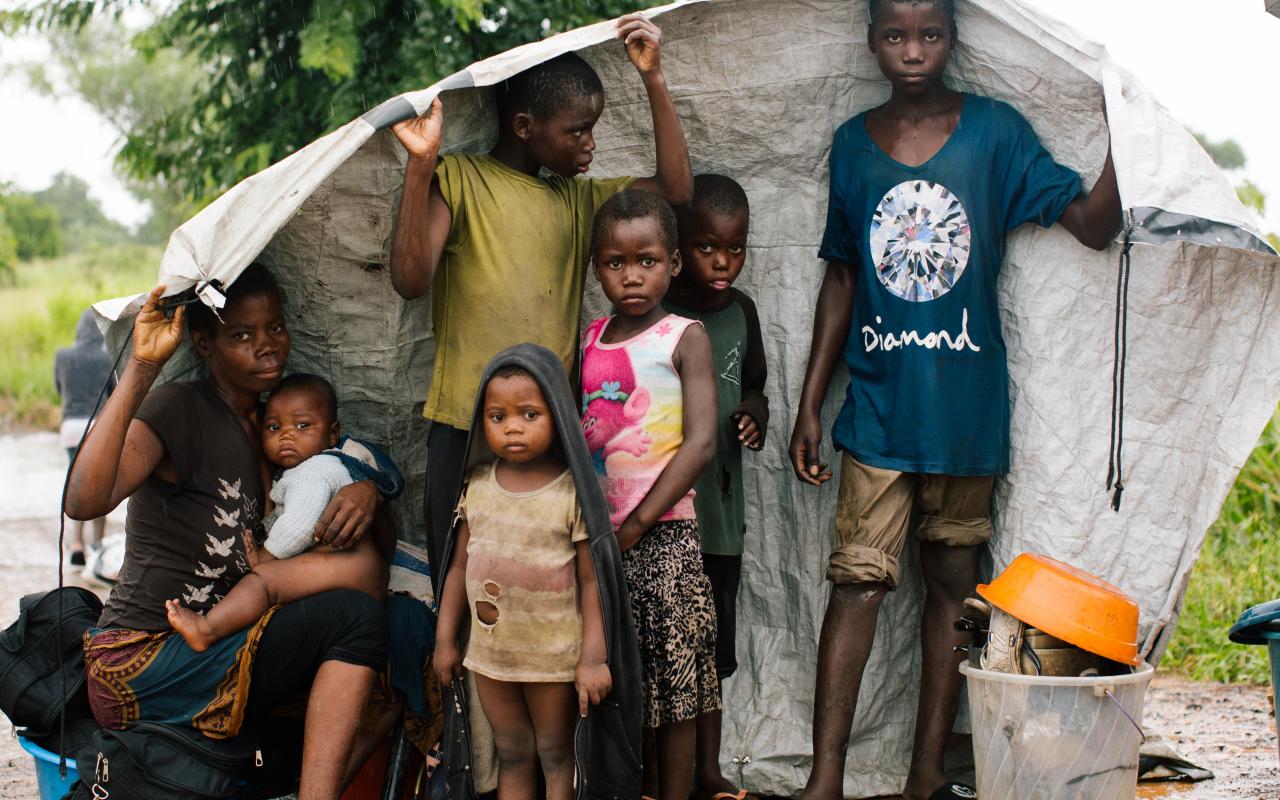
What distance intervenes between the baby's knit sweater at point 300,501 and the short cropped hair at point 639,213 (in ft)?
2.90

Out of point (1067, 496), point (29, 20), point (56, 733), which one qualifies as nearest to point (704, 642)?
point (1067, 496)

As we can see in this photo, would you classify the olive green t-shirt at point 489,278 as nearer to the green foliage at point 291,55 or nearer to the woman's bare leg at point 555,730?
the woman's bare leg at point 555,730

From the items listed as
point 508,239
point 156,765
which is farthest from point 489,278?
point 156,765

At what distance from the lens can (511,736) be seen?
281cm

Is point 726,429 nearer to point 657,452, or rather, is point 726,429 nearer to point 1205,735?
point 657,452

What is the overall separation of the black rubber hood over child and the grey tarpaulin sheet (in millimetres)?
659

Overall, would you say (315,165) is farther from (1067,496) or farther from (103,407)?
(1067,496)

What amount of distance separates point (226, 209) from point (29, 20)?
437 cm

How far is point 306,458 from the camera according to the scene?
124 inches

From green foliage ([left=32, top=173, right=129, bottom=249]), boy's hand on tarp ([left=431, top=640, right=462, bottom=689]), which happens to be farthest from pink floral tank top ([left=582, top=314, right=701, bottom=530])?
green foliage ([left=32, top=173, right=129, bottom=249])

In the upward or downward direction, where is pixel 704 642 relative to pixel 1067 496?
downward

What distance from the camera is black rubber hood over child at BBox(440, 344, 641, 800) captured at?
2.66 meters

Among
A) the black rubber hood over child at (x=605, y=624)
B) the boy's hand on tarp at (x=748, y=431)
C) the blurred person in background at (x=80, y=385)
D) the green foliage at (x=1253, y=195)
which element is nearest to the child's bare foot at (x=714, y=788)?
the black rubber hood over child at (x=605, y=624)

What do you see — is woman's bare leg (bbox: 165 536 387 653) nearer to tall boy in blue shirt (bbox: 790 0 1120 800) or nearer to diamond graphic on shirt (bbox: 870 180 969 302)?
tall boy in blue shirt (bbox: 790 0 1120 800)
